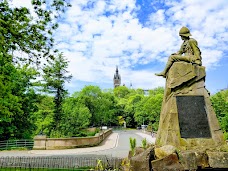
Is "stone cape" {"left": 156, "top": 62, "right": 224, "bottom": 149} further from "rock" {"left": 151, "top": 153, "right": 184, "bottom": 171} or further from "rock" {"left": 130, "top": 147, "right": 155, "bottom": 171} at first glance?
"rock" {"left": 130, "top": 147, "right": 155, "bottom": 171}

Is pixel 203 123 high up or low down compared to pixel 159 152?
up

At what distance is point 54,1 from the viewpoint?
12922 mm

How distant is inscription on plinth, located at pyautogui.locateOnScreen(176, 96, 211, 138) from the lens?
848 centimetres

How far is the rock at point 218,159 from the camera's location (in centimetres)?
706

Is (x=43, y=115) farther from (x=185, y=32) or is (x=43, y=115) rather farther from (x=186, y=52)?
(x=185, y=32)

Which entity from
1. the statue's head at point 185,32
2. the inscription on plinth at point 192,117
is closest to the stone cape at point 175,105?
the inscription on plinth at point 192,117

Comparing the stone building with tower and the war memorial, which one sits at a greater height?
the stone building with tower

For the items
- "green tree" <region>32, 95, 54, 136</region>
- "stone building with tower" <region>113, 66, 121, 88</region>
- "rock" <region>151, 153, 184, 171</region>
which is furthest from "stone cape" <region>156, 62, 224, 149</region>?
"stone building with tower" <region>113, 66, 121, 88</region>

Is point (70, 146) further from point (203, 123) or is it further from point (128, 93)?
point (128, 93)

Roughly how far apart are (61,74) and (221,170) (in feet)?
82.2

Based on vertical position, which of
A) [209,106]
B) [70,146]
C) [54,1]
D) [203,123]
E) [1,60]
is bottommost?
[70,146]

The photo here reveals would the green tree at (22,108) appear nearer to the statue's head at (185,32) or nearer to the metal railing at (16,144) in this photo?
the metal railing at (16,144)

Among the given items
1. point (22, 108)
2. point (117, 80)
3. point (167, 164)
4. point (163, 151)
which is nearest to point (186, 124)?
point (163, 151)

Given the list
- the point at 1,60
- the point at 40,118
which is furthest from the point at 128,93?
the point at 1,60
